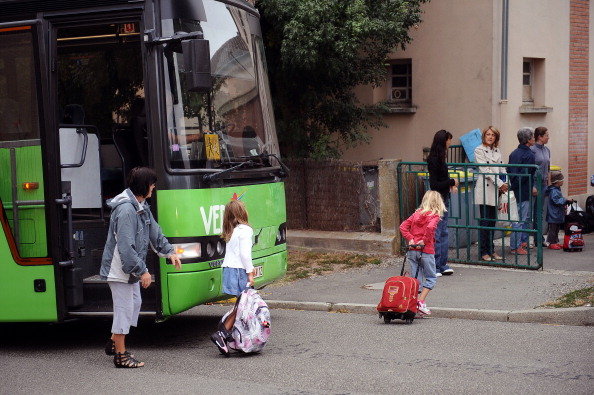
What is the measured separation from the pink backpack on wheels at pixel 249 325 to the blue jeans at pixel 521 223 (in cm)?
517

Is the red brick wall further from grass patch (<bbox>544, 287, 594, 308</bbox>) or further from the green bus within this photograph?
the green bus

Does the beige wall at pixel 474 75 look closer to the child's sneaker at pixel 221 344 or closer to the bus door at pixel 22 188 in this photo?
the child's sneaker at pixel 221 344

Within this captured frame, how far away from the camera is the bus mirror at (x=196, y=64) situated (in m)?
7.78

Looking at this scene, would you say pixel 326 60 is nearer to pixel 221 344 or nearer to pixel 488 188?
pixel 488 188

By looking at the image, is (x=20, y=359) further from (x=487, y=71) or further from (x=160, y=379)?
(x=487, y=71)

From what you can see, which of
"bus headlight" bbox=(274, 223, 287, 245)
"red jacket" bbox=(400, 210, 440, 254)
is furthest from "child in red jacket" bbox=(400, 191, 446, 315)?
"bus headlight" bbox=(274, 223, 287, 245)

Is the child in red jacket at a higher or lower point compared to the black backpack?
higher

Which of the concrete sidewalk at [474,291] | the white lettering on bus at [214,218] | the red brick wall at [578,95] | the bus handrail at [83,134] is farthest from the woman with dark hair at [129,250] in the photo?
the red brick wall at [578,95]

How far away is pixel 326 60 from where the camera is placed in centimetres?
1486

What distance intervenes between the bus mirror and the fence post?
619 cm

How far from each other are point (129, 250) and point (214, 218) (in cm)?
100

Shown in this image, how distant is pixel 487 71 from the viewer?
1711cm

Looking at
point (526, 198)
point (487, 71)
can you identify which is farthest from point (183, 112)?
point (487, 71)

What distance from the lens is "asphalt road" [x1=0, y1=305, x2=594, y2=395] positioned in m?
6.94
